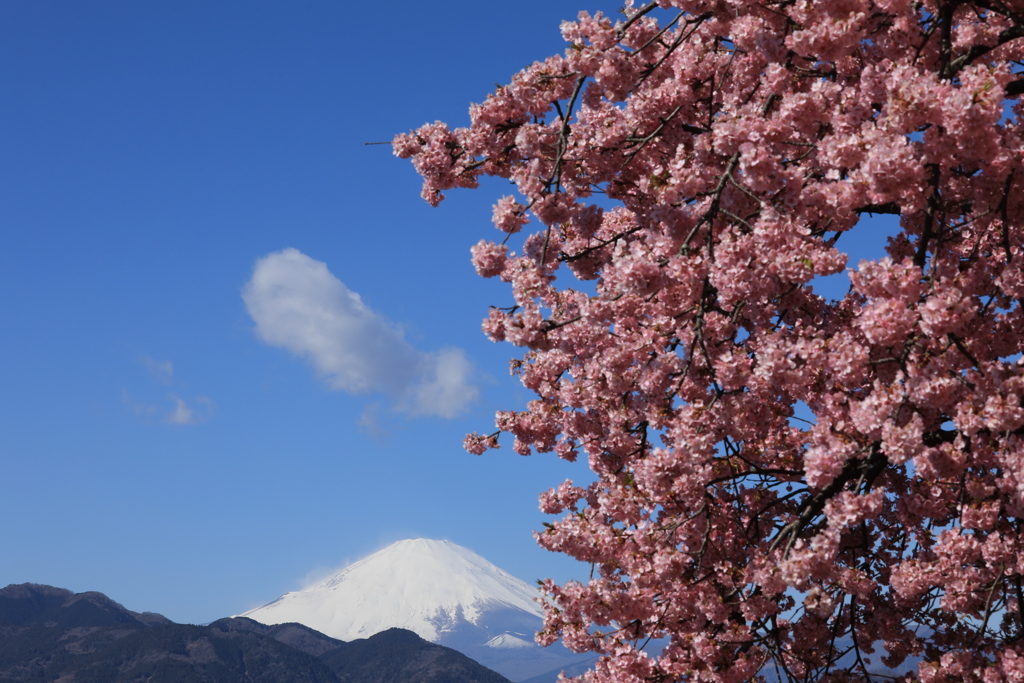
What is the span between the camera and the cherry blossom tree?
21.6 feet

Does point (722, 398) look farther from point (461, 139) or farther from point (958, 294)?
point (461, 139)

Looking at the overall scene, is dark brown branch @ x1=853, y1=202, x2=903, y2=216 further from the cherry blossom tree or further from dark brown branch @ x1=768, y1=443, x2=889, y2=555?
dark brown branch @ x1=768, y1=443, x2=889, y2=555

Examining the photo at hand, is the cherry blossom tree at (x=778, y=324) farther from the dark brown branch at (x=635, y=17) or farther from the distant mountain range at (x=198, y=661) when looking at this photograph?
the distant mountain range at (x=198, y=661)

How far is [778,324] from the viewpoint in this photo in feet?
24.8

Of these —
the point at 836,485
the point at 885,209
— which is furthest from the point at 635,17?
the point at 836,485

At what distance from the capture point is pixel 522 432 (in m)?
11.9

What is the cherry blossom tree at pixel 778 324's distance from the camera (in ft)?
21.6

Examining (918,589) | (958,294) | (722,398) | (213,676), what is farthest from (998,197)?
(213,676)

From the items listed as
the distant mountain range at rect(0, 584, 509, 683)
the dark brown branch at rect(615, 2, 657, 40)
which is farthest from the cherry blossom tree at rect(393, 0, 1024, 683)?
the distant mountain range at rect(0, 584, 509, 683)

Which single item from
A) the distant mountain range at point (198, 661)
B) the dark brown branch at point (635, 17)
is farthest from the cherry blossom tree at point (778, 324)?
the distant mountain range at point (198, 661)

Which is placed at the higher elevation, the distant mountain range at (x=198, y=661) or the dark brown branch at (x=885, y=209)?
the distant mountain range at (x=198, y=661)

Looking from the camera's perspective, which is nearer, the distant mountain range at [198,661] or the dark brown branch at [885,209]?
the dark brown branch at [885,209]

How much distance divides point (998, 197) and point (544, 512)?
7.09 metres

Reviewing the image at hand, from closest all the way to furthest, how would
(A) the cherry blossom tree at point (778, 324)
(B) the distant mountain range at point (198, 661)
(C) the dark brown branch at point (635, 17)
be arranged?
(A) the cherry blossom tree at point (778, 324) → (C) the dark brown branch at point (635, 17) → (B) the distant mountain range at point (198, 661)
